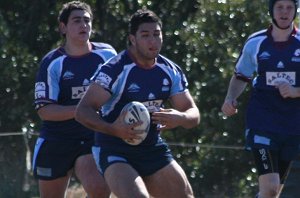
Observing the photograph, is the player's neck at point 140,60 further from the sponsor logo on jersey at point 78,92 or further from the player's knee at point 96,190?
the player's knee at point 96,190

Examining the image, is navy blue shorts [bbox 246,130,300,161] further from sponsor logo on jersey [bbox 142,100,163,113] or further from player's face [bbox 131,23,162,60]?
player's face [bbox 131,23,162,60]

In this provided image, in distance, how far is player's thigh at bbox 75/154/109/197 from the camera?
9.34m

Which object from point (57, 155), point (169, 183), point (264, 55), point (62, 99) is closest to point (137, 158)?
point (169, 183)

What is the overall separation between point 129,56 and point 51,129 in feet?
5.10

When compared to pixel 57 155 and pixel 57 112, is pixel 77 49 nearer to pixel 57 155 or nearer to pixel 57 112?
pixel 57 112

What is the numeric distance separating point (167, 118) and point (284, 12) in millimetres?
1877

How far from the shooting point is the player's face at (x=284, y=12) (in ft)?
31.3

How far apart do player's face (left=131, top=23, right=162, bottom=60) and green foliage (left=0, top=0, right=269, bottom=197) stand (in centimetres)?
508

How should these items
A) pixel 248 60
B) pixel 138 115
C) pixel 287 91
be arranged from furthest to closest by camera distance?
1. pixel 248 60
2. pixel 287 91
3. pixel 138 115

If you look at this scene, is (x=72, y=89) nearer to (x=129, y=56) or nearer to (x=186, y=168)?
(x=129, y=56)

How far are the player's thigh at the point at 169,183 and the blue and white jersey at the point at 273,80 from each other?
148cm

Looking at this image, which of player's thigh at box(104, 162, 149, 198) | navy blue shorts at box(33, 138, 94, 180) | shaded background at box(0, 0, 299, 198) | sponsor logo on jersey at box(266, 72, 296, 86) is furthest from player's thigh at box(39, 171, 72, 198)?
shaded background at box(0, 0, 299, 198)

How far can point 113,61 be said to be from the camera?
848cm

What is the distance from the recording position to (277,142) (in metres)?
9.68
